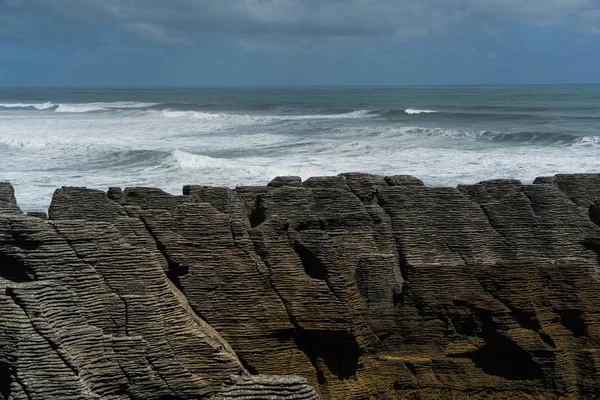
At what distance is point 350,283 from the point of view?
31.7ft

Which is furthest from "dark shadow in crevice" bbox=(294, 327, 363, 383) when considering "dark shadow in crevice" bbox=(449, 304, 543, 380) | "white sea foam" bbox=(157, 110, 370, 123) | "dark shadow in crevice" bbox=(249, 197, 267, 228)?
"white sea foam" bbox=(157, 110, 370, 123)

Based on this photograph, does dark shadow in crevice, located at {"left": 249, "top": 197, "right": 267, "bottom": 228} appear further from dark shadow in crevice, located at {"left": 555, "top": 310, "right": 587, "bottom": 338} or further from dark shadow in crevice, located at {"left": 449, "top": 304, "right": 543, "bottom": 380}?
dark shadow in crevice, located at {"left": 555, "top": 310, "right": 587, "bottom": 338}

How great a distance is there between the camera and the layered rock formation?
824 cm

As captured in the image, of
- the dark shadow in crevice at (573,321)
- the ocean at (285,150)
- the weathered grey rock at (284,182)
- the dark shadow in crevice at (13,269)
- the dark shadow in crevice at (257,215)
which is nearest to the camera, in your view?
the dark shadow in crevice at (13,269)

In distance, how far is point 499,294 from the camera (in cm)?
981

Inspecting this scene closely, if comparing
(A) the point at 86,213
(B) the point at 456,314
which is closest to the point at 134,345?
(A) the point at 86,213

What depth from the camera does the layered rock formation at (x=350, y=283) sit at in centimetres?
824

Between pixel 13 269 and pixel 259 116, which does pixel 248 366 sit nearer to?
pixel 13 269

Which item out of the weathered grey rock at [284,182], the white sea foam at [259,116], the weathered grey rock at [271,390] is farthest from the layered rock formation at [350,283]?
the white sea foam at [259,116]

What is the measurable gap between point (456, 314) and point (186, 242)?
383cm

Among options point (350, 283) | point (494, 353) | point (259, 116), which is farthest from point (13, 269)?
point (259, 116)

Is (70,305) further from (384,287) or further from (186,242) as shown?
(384,287)

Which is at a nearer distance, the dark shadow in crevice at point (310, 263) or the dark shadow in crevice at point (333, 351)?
the dark shadow in crevice at point (333, 351)

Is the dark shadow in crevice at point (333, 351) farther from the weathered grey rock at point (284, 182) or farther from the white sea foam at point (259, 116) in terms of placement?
the white sea foam at point (259, 116)
